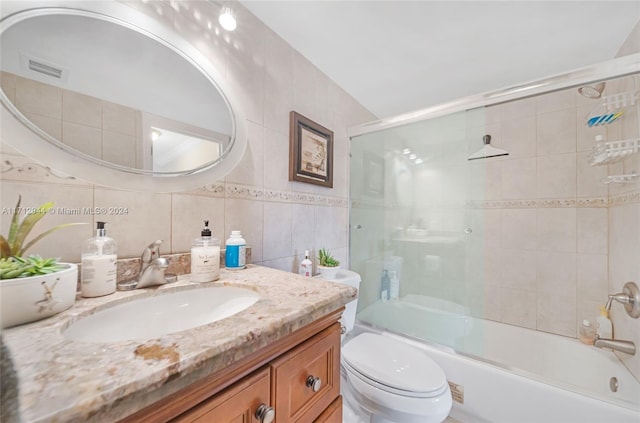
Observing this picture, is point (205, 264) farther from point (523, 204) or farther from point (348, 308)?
point (523, 204)

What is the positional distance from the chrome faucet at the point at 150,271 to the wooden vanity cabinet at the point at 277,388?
0.45 m

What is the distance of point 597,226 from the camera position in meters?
1.59

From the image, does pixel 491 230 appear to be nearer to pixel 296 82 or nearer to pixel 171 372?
pixel 296 82

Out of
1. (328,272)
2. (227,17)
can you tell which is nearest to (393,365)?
(328,272)

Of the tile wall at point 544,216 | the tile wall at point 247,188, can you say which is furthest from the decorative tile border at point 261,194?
the tile wall at point 544,216

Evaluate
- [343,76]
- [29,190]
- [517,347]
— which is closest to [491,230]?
[517,347]

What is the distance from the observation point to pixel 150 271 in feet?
2.32

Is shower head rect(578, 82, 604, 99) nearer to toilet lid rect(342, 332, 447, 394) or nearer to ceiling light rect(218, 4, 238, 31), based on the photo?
toilet lid rect(342, 332, 447, 394)

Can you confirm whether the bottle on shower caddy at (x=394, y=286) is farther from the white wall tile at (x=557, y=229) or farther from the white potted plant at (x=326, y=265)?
the white wall tile at (x=557, y=229)

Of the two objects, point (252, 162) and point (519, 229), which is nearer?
point (252, 162)

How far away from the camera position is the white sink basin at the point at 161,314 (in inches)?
21.4

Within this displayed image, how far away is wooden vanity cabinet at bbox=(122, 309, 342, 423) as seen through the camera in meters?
0.36

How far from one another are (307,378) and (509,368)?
126 cm

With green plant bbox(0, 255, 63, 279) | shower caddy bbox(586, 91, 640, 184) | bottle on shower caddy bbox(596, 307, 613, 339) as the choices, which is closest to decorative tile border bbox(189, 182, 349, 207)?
green plant bbox(0, 255, 63, 279)
